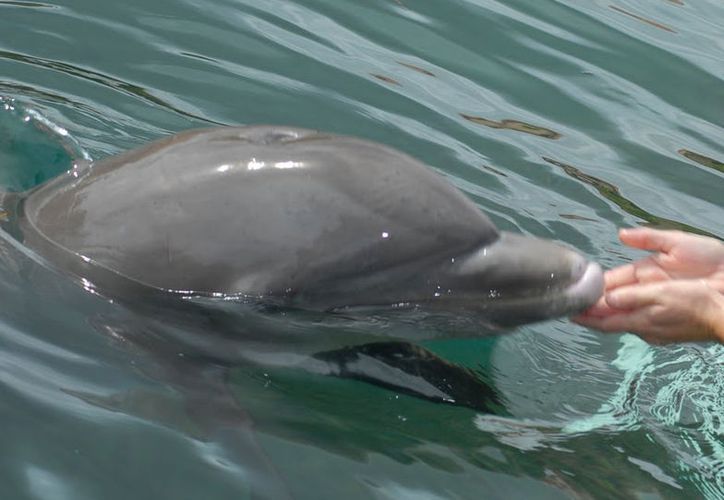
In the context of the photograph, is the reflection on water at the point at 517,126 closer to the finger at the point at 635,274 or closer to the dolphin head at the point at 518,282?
the finger at the point at 635,274

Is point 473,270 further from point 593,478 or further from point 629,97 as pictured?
point 629,97

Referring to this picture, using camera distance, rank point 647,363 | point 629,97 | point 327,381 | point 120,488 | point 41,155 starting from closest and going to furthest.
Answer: point 120,488 < point 327,381 < point 647,363 < point 41,155 < point 629,97

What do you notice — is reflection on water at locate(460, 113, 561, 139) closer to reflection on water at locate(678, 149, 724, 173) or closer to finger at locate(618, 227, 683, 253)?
reflection on water at locate(678, 149, 724, 173)

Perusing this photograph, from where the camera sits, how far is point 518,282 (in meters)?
4.84

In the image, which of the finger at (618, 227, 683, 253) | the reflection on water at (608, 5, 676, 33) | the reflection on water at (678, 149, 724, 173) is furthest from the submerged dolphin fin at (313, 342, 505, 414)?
the reflection on water at (608, 5, 676, 33)

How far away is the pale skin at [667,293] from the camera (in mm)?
5168

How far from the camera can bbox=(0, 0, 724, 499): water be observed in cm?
472

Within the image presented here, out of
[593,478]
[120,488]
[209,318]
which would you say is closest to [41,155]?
[209,318]

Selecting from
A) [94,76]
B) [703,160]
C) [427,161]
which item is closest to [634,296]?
[427,161]

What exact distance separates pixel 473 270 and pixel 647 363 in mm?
1621

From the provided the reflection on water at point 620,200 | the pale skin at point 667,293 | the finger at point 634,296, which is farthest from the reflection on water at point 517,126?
the finger at point 634,296

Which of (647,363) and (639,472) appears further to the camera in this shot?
(647,363)

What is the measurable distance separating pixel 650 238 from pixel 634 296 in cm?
44

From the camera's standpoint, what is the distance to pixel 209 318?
195 inches
